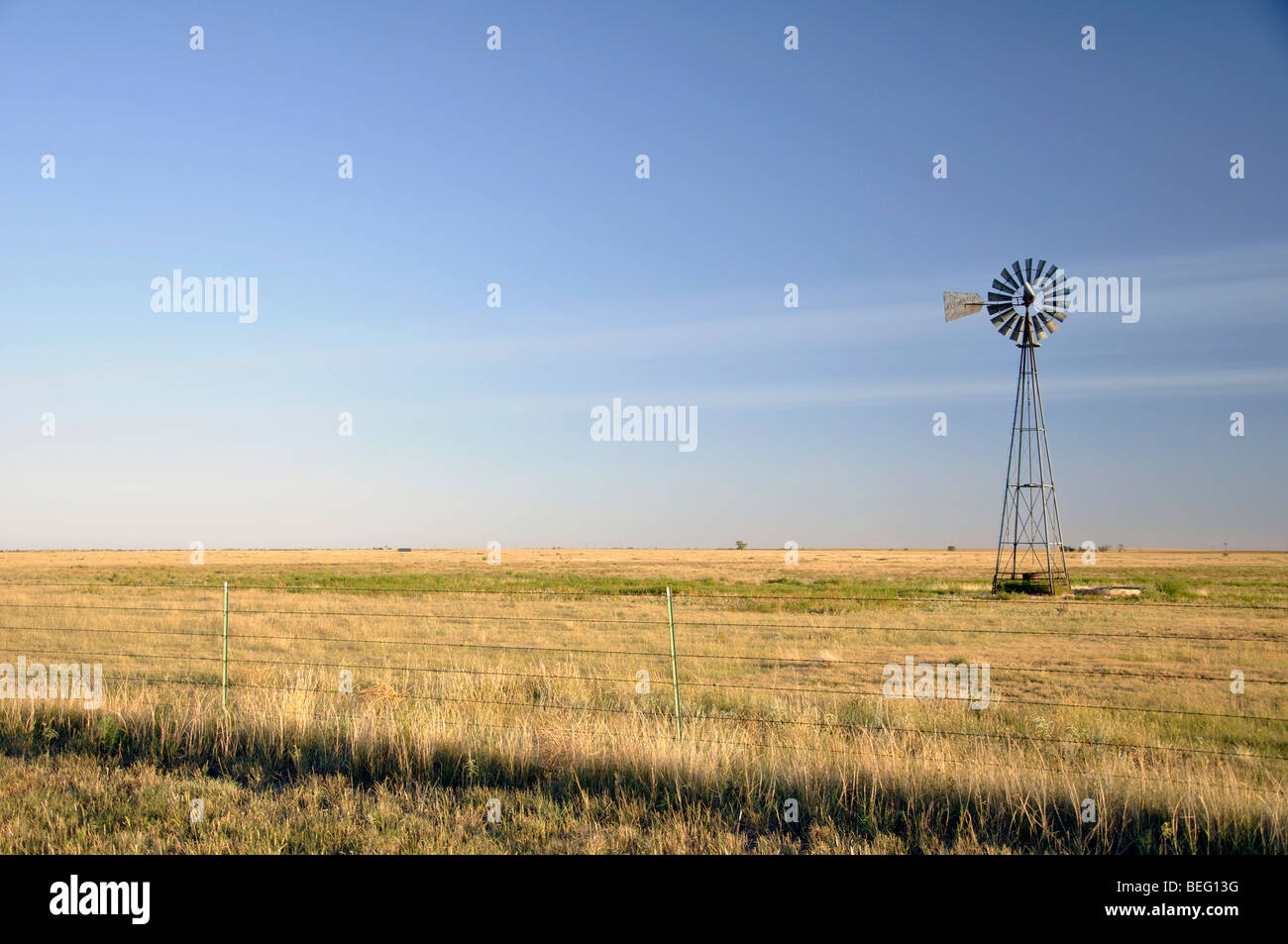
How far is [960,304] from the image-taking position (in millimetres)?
37344

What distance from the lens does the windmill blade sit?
3716 centimetres

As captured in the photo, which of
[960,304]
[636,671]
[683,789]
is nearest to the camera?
[683,789]

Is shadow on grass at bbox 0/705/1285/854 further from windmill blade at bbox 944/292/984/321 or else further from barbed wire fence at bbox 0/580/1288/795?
windmill blade at bbox 944/292/984/321

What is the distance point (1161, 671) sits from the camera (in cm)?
1644

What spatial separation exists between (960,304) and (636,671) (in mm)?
28955

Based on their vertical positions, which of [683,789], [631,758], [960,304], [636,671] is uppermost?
[960,304]

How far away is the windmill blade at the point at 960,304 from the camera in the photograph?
3716 cm

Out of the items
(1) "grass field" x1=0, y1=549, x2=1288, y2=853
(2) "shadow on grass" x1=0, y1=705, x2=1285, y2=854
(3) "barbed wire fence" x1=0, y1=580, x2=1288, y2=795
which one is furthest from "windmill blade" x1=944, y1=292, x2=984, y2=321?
(2) "shadow on grass" x1=0, y1=705, x2=1285, y2=854

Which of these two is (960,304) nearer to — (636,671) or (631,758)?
(636,671)

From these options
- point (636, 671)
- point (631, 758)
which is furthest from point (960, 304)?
Answer: point (631, 758)

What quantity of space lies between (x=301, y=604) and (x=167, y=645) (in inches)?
487

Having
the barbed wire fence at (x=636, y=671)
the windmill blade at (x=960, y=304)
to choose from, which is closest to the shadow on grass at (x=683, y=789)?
the barbed wire fence at (x=636, y=671)
